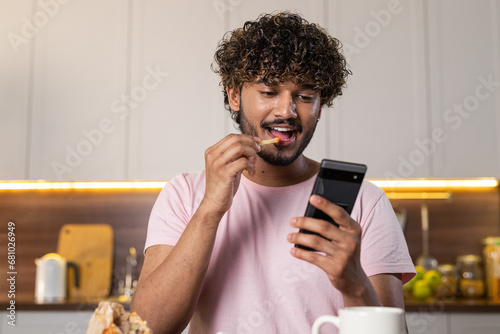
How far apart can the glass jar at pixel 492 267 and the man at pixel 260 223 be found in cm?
162

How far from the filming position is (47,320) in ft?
7.70

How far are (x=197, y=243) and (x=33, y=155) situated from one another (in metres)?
1.92

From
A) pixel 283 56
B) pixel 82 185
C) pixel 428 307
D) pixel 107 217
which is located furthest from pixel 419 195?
pixel 283 56

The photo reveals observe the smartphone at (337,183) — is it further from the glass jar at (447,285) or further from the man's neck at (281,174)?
the glass jar at (447,285)

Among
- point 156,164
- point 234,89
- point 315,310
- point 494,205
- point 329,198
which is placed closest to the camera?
point 329,198

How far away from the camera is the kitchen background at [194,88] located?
8.69ft

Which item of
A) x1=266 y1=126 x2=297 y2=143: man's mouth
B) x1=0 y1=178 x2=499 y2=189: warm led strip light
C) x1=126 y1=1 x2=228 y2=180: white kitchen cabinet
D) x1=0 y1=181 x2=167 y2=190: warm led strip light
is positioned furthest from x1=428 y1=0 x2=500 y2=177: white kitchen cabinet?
x1=266 y1=126 x2=297 y2=143: man's mouth

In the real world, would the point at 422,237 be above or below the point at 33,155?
below

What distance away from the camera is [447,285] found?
2.65 metres

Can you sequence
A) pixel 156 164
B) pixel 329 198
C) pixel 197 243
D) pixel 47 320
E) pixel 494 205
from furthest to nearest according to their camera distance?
pixel 494 205 → pixel 156 164 → pixel 47 320 → pixel 197 243 → pixel 329 198

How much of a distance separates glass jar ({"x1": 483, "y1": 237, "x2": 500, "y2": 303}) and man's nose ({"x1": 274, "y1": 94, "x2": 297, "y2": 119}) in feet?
6.09

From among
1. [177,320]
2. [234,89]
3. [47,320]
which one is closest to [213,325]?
[177,320]

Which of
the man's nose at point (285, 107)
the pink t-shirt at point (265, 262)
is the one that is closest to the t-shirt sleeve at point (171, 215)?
the pink t-shirt at point (265, 262)

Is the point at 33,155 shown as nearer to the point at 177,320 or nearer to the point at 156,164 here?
the point at 156,164
